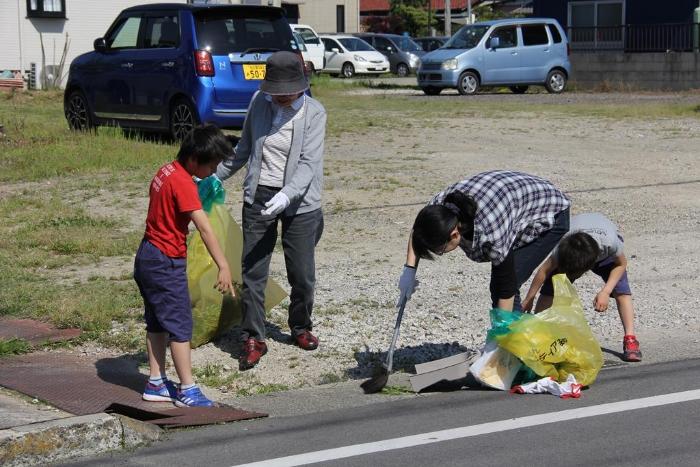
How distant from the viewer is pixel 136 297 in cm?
765

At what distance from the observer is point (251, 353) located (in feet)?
20.9

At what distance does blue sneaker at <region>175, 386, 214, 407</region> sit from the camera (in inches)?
222

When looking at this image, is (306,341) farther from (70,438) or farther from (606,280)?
(70,438)

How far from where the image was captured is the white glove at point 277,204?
600 cm

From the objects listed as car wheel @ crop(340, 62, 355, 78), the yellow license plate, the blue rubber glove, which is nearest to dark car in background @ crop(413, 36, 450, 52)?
car wheel @ crop(340, 62, 355, 78)

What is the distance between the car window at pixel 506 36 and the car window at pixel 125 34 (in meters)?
12.7

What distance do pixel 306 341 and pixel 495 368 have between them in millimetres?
1299

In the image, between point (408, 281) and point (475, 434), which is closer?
point (475, 434)

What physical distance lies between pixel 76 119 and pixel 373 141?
430 centimetres

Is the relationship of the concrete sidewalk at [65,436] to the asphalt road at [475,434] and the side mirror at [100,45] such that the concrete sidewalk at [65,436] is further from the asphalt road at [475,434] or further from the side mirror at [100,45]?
the side mirror at [100,45]

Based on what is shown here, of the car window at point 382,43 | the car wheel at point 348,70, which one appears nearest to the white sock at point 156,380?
the car wheel at point 348,70

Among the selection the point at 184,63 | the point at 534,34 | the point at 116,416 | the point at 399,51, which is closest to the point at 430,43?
the point at 399,51

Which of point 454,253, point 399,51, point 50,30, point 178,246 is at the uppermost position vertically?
point 50,30

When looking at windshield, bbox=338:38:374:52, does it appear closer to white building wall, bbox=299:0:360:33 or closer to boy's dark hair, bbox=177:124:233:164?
white building wall, bbox=299:0:360:33
